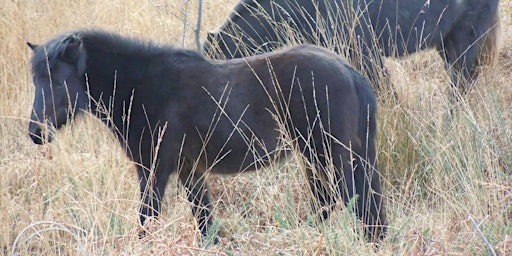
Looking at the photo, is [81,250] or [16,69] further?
[16,69]

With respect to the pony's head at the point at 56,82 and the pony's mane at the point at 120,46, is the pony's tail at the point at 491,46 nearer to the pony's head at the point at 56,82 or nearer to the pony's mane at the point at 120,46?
the pony's mane at the point at 120,46

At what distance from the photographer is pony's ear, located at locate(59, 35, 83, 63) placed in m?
4.86

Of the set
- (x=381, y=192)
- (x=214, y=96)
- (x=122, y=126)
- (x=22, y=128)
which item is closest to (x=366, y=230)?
(x=381, y=192)

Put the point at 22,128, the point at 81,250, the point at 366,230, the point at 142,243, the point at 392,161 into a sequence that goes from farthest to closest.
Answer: the point at 22,128 < the point at 392,161 < the point at 366,230 < the point at 142,243 < the point at 81,250

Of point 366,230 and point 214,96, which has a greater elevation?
point 214,96

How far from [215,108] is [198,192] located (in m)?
0.58

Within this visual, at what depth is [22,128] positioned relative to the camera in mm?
6723

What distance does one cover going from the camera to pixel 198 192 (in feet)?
16.5

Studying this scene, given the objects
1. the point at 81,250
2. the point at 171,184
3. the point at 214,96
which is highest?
the point at 214,96

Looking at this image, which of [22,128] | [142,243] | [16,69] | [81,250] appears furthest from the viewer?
[16,69]

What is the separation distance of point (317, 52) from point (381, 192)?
0.99 meters

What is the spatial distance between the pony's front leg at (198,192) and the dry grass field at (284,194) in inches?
3.8

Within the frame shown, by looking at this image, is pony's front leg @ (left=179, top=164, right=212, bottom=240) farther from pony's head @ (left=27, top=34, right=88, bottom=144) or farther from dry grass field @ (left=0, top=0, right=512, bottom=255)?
pony's head @ (left=27, top=34, right=88, bottom=144)

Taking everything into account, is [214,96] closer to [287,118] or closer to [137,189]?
[287,118]
